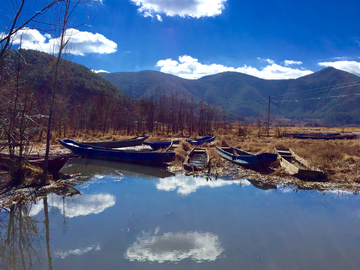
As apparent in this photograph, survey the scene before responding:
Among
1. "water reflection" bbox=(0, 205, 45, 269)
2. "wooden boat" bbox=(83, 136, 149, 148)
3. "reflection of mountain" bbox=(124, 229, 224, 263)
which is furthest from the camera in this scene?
"wooden boat" bbox=(83, 136, 149, 148)

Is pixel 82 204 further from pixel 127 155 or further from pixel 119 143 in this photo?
pixel 119 143

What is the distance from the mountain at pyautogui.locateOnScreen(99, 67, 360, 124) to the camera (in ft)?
449

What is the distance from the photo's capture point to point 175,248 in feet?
17.9

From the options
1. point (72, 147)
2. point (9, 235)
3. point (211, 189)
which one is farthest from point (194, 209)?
point (72, 147)

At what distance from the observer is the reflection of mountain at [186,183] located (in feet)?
32.9

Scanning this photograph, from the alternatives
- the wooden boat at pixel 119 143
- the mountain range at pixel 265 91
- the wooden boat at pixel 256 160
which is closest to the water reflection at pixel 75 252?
the wooden boat at pixel 256 160

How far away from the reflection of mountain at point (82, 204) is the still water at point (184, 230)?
1.2 inches

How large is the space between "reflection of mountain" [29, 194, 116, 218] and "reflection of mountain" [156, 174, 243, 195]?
2.44 metres

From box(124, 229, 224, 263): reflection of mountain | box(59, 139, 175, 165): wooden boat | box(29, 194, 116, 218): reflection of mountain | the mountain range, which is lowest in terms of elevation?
box(124, 229, 224, 263): reflection of mountain

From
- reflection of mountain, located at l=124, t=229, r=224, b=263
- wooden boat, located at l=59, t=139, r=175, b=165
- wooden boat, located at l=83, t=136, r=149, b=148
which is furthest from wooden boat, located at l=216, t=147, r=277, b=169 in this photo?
wooden boat, located at l=83, t=136, r=149, b=148

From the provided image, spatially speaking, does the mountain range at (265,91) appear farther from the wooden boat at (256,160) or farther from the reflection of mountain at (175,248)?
the reflection of mountain at (175,248)

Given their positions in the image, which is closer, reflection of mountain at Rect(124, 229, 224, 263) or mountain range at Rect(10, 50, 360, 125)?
reflection of mountain at Rect(124, 229, 224, 263)

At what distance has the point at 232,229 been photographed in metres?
6.43

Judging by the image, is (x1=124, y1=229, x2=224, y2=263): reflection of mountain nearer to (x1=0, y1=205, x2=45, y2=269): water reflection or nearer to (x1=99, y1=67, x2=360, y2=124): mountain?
(x1=0, y1=205, x2=45, y2=269): water reflection
